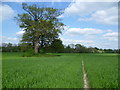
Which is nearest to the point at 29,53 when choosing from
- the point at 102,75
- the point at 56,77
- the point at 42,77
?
the point at 102,75

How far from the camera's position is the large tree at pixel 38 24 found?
4206cm

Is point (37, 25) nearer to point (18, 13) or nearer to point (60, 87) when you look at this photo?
point (18, 13)

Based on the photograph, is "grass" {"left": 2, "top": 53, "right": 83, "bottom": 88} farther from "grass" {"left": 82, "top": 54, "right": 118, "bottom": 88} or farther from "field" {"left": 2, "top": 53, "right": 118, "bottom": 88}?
"grass" {"left": 82, "top": 54, "right": 118, "bottom": 88}

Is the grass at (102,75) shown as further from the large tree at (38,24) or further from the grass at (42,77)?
the large tree at (38,24)

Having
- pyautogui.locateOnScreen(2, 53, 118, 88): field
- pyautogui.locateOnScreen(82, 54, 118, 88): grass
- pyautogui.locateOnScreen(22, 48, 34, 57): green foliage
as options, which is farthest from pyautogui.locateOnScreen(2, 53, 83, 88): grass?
pyautogui.locateOnScreen(22, 48, 34, 57): green foliage

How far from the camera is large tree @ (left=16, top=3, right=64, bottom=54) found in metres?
42.1

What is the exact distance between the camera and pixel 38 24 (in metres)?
41.5

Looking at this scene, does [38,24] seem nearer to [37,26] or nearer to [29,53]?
[37,26]

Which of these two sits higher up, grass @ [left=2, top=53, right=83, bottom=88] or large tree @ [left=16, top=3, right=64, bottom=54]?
large tree @ [left=16, top=3, right=64, bottom=54]

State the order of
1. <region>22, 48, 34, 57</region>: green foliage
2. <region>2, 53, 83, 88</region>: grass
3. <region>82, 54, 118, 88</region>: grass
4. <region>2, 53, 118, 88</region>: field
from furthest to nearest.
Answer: <region>22, 48, 34, 57</region>: green foliage → <region>82, 54, 118, 88</region>: grass → <region>2, 53, 118, 88</region>: field → <region>2, 53, 83, 88</region>: grass

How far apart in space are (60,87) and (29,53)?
3798 cm

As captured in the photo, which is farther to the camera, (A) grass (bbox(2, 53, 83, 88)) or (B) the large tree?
(B) the large tree

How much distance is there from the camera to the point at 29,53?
41.9 metres

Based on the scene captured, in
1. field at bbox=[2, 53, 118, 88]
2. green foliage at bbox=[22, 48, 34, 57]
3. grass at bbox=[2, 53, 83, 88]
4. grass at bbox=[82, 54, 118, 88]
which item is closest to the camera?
grass at bbox=[2, 53, 83, 88]
